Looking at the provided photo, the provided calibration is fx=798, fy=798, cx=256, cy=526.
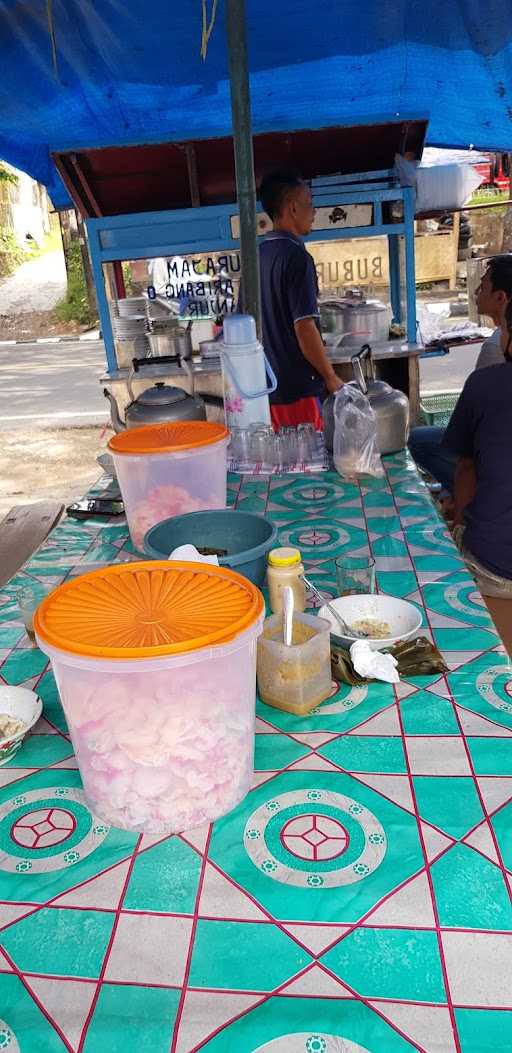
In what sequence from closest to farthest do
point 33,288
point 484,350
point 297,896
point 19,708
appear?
1. point 297,896
2. point 19,708
3. point 484,350
4. point 33,288

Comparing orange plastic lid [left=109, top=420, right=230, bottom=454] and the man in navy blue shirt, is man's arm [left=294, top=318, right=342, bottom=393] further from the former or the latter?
orange plastic lid [left=109, top=420, right=230, bottom=454]

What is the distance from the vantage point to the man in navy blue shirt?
341 cm

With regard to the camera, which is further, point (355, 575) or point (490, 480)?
point (490, 480)

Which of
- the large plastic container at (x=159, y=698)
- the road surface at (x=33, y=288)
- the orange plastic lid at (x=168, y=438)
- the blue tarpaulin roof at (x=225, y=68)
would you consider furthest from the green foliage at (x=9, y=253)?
the large plastic container at (x=159, y=698)

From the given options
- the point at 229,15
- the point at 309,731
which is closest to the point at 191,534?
the point at 309,731

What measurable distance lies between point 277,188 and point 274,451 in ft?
4.47

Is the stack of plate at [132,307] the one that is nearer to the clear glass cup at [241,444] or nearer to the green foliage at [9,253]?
the clear glass cup at [241,444]

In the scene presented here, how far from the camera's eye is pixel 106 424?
723cm

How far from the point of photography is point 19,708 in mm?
1384

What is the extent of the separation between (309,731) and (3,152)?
4.17m

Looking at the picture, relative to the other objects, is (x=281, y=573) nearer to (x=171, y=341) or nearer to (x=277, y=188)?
(x=277, y=188)

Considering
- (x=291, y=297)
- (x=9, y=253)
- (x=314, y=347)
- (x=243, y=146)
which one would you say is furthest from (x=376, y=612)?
(x=9, y=253)

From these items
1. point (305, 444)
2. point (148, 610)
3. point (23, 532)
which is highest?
point (148, 610)

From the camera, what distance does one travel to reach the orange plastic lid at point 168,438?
185cm
